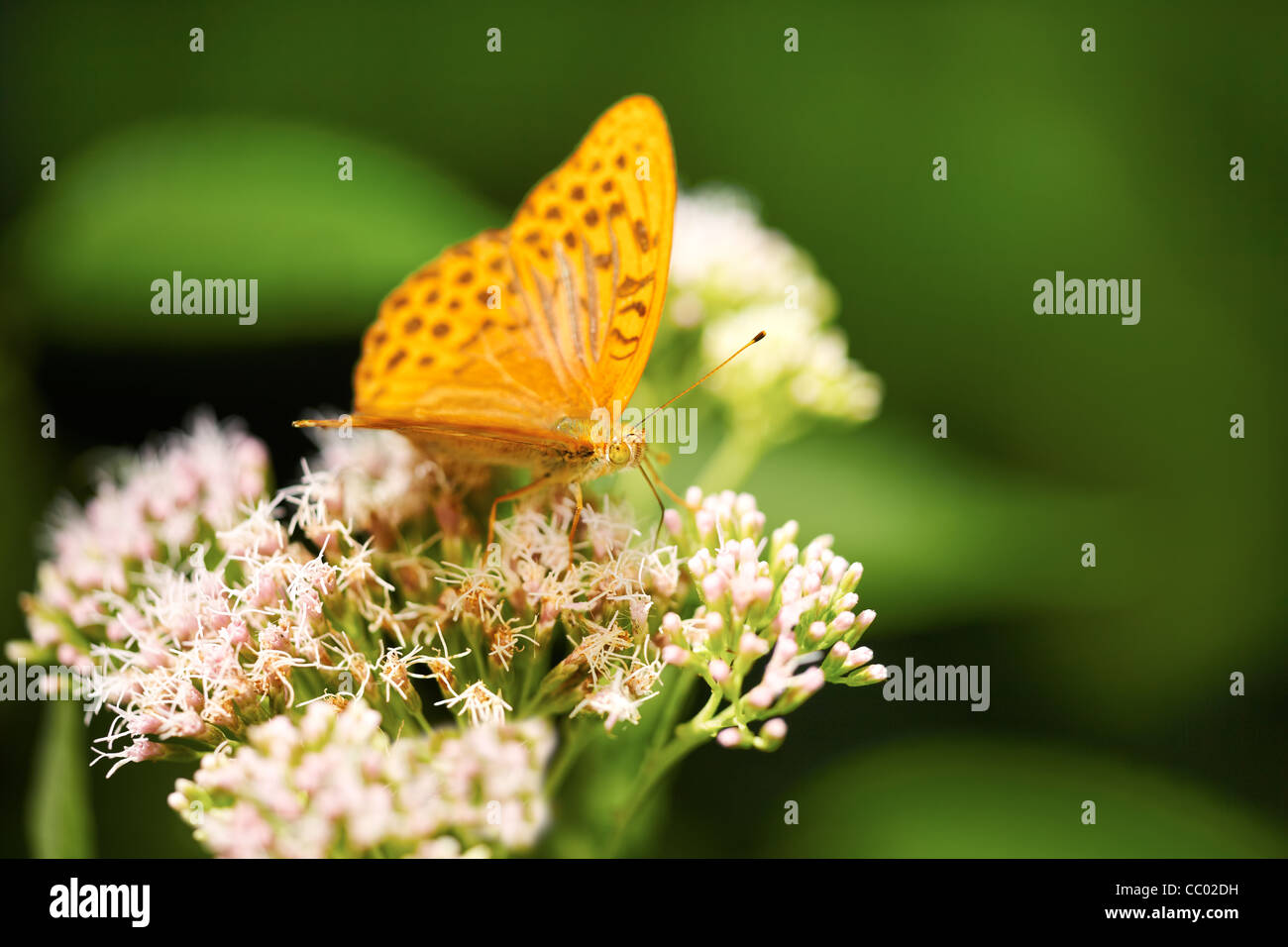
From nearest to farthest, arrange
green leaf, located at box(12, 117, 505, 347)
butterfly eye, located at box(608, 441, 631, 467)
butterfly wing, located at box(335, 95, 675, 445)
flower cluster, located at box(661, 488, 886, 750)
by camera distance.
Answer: flower cluster, located at box(661, 488, 886, 750)
butterfly eye, located at box(608, 441, 631, 467)
butterfly wing, located at box(335, 95, 675, 445)
green leaf, located at box(12, 117, 505, 347)

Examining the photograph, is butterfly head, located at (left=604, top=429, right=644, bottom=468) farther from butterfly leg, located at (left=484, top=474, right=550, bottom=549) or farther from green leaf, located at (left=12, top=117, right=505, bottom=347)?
green leaf, located at (left=12, top=117, right=505, bottom=347)

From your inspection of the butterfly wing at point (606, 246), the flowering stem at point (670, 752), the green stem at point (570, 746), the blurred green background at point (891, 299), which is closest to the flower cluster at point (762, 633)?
the flowering stem at point (670, 752)

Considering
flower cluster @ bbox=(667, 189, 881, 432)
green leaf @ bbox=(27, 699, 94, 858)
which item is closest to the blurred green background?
flower cluster @ bbox=(667, 189, 881, 432)

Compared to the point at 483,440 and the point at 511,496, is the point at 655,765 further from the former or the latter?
the point at 483,440

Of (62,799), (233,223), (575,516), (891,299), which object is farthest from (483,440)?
(891,299)

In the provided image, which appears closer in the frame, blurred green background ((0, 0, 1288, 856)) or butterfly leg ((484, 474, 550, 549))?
butterfly leg ((484, 474, 550, 549))

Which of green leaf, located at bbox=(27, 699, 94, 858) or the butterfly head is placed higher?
the butterfly head

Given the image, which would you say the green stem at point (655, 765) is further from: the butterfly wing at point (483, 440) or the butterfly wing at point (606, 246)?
the butterfly wing at point (606, 246)
